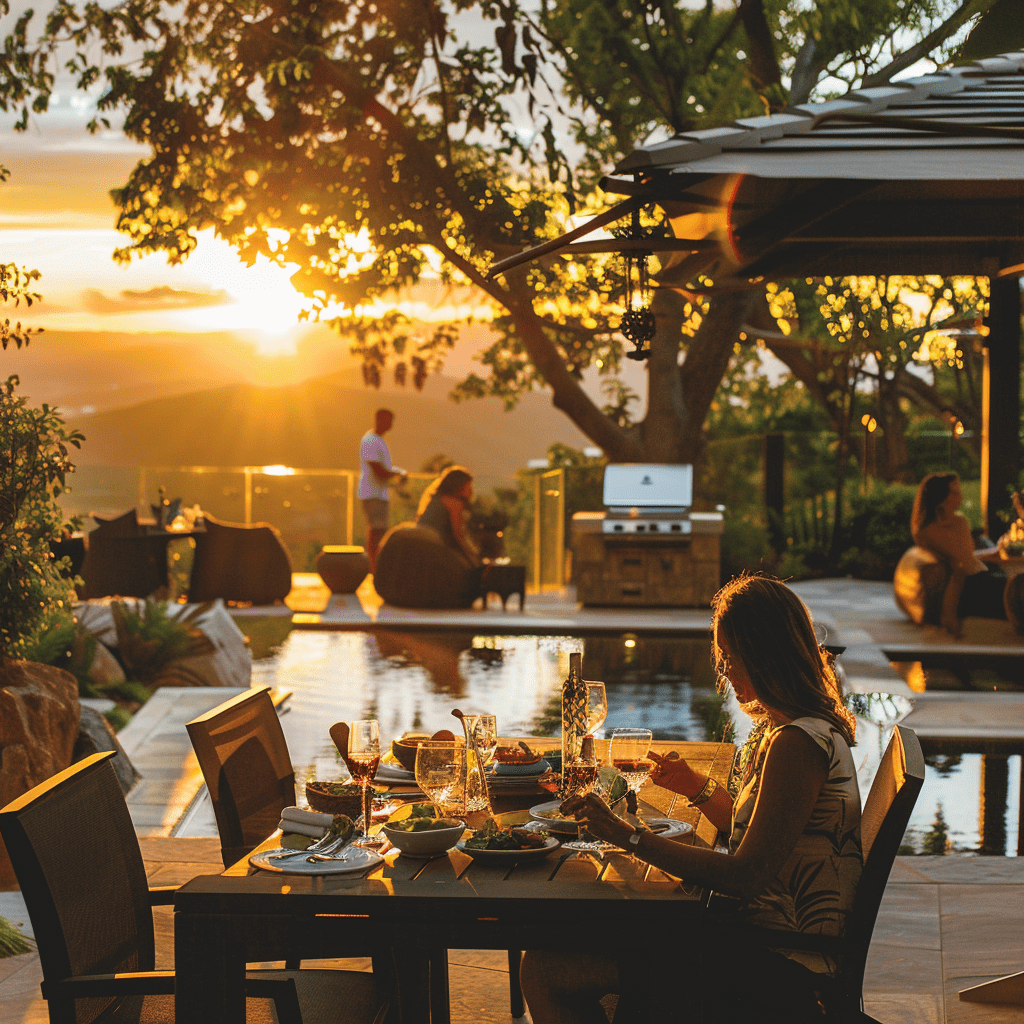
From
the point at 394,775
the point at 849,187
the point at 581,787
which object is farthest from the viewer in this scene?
the point at 849,187

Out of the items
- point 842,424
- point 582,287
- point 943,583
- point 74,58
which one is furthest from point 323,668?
point 842,424

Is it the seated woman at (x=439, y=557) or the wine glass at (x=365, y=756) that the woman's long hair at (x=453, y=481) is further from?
the wine glass at (x=365, y=756)

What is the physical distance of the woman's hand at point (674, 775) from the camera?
2.51m

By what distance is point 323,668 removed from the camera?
8.66 metres

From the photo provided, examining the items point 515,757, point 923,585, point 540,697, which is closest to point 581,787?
point 515,757

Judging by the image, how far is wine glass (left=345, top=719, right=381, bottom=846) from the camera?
2.32m

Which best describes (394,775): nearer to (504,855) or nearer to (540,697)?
(504,855)

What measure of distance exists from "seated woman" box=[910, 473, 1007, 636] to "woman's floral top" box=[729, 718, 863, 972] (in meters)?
7.34

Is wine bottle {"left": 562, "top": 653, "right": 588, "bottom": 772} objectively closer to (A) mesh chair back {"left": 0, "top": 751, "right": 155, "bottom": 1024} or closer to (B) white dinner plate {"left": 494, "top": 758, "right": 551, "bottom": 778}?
(B) white dinner plate {"left": 494, "top": 758, "right": 551, "bottom": 778}

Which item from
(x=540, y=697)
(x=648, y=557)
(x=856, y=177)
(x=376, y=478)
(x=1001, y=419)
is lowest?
(x=540, y=697)

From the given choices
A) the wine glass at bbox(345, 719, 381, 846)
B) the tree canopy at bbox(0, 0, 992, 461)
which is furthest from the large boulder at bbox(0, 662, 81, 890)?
the tree canopy at bbox(0, 0, 992, 461)

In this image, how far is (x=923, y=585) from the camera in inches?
385

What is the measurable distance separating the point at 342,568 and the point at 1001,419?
20.9ft

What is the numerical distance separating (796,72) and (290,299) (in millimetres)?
5536
